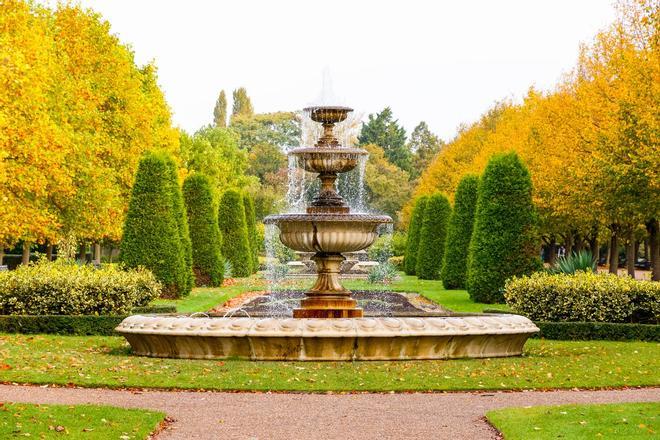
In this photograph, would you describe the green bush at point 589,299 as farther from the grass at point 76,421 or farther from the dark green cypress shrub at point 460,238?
the dark green cypress shrub at point 460,238

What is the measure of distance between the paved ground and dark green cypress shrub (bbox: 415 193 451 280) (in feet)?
88.9

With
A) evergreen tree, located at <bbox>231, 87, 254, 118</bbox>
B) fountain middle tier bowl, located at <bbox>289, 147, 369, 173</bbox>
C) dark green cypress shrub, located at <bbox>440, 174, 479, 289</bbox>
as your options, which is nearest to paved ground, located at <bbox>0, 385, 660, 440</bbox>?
fountain middle tier bowl, located at <bbox>289, 147, 369, 173</bbox>

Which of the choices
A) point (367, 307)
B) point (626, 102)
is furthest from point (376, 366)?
point (626, 102)

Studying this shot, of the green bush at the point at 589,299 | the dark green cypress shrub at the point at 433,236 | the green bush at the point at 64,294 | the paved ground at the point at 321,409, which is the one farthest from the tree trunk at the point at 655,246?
the paved ground at the point at 321,409

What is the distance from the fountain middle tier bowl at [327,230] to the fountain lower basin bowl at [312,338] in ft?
9.39

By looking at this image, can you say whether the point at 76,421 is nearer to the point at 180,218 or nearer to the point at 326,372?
the point at 326,372

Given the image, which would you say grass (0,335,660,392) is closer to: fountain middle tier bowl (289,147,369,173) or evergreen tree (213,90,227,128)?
fountain middle tier bowl (289,147,369,173)

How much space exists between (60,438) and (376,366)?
5884 millimetres

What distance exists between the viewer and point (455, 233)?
32344 mm

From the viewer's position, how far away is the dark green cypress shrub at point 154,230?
25.6m

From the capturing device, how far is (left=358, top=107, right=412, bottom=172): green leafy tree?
9862 cm

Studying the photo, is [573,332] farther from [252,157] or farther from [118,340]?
[252,157]

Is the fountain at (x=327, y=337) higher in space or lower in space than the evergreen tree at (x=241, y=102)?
lower

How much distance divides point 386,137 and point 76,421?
298ft
